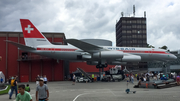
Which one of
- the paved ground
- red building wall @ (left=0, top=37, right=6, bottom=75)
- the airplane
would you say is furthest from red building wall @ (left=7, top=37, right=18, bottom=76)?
the paved ground

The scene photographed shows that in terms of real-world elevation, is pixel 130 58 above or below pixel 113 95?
above

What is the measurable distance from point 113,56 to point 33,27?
1437cm

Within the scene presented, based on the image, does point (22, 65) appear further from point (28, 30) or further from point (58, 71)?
point (28, 30)

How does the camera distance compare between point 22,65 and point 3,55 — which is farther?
point 22,65

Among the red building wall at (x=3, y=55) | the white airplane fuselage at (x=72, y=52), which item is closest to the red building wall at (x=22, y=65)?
the red building wall at (x=3, y=55)

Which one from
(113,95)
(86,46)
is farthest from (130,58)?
(113,95)

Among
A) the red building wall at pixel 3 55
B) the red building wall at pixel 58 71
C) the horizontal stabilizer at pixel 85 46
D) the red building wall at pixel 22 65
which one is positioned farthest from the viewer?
the red building wall at pixel 58 71

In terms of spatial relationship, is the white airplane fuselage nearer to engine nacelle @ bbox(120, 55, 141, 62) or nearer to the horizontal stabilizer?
engine nacelle @ bbox(120, 55, 141, 62)

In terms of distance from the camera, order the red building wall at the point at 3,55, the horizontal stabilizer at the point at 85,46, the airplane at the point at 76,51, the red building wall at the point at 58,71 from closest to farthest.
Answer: the horizontal stabilizer at the point at 85,46 → the airplane at the point at 76,51 → the red building wall at the point at 3,55 → the red building wall at the point at 58,71

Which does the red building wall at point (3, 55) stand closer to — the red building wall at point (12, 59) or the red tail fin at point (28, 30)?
the red building wall at point (12, 59)

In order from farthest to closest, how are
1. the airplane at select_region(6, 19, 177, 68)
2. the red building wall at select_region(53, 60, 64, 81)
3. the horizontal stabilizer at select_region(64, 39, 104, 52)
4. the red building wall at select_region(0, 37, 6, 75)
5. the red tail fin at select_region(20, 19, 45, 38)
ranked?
the red building wall at select_region(53, 60, 64, 81), the red building wall at select_region(0, 37, 6, 75), the red tail fin at select_region(20, 19, 45, 38), the airplane at select_region(6, 19, 177, 68), the horizontal stabilizer at select_region(64, 39, 104, 52)

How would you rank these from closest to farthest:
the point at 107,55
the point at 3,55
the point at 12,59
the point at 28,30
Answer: the point at 107,55 → the point at 28,30 → the point at 3,55 → the point at 12,59

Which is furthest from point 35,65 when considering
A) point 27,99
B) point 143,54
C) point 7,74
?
point 27,99

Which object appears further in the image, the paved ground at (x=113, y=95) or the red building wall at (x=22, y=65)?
the red building wall at (x=22, y=65)
